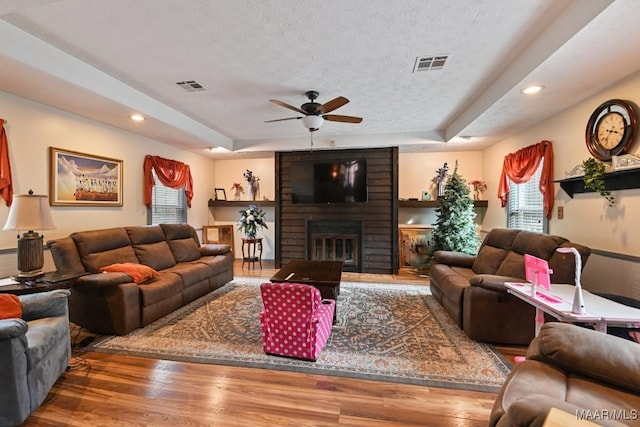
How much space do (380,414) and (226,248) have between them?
12.1 ft

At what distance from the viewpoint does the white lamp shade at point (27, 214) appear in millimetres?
2539

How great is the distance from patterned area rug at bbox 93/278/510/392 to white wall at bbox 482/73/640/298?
4.72ft

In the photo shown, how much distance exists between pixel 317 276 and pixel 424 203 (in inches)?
138

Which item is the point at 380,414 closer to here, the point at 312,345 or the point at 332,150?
the point at 312,345

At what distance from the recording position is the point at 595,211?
3.00 m

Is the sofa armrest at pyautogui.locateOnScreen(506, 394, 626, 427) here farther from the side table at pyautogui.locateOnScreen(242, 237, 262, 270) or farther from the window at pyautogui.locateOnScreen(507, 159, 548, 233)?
the side table at pyautogui.locateOnScreen(242, 237, 262, 270)

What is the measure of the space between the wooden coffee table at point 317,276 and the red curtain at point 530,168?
2886 mm

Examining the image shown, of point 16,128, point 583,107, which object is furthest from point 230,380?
point 583,107

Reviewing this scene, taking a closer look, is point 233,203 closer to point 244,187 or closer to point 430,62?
point 244,187

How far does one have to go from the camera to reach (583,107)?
3.18m

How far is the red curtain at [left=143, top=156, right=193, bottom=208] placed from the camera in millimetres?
4840

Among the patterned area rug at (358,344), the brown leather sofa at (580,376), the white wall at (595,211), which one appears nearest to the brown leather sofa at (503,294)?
the patterned area rug at (358,344)

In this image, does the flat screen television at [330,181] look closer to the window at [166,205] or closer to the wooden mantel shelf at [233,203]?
the wooden mantel shelf at [233,203]

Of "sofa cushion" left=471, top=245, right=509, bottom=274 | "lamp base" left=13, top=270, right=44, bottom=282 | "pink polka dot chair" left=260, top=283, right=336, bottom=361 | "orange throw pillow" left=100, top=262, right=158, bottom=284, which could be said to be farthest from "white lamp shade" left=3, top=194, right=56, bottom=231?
"sofa cushion" left=471, top=245, right=509, bottom=274
